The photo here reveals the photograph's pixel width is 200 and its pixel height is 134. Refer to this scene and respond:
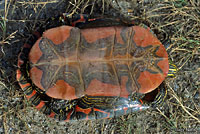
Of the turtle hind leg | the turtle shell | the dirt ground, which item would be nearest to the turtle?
the turtle shell

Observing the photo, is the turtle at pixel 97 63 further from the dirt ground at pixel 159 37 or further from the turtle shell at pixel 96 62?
the dirt ground at pixel 159 37

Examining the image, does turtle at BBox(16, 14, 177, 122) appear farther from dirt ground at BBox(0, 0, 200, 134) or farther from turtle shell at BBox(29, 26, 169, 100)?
dirt ground at BBox(0, 0, 200, 134)

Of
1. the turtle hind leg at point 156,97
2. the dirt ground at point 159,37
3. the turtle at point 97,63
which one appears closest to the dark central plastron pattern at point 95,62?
the turtle at point 97,63

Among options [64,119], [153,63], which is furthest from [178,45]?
[64,119]

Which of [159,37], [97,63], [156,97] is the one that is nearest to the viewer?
[97,63]

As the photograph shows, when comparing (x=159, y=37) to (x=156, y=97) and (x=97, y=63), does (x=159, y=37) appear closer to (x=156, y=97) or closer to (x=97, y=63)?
(x=156, y=97)

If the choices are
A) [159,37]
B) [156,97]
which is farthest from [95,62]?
[159,37]

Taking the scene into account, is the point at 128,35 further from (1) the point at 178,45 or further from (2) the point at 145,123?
(2) the point at 145,123
